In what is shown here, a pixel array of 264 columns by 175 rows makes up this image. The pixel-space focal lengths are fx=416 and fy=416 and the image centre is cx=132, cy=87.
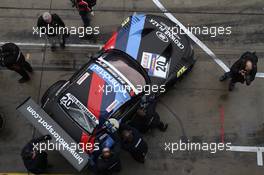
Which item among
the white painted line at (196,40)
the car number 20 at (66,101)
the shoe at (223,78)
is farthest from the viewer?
the white painted line at (196,40)

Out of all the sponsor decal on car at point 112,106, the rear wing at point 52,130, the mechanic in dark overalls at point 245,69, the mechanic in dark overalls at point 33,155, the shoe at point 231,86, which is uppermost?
the mechanic in dark overalls at point 245,69

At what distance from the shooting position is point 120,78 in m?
8.13

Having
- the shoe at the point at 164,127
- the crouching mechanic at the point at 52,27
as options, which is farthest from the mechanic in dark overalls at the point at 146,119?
the crouching mechanic at the point at 52,27

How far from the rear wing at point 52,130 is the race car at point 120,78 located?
39cm

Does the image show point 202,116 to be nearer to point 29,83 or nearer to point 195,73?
point 195,73

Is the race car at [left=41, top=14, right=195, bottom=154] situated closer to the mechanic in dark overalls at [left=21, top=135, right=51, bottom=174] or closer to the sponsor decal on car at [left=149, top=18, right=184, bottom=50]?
the sponsor decal on car at [left=149, top=18, right=184, bottom=50]

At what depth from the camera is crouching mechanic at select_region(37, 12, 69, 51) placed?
342 inches

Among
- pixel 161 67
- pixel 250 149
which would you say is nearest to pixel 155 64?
pixel 161 67

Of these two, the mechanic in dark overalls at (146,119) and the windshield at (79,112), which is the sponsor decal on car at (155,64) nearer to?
the mechanic in dark overalls at (146,119)

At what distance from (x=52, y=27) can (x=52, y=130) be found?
258 centimetres

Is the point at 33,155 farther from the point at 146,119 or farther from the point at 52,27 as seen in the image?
the point at 52,27

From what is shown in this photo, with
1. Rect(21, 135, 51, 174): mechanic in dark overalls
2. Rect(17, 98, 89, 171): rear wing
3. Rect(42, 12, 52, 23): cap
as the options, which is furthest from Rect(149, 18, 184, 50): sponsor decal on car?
Rect(21, 135, 51, 174): mechanic in dark overalls

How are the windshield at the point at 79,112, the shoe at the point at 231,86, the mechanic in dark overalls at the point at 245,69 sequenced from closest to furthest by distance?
the windshield at the point at 79,112 < the mechanic in dark overalls at the point at 245,69 < the shoe at the point at 231,86

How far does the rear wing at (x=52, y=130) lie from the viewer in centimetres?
721
